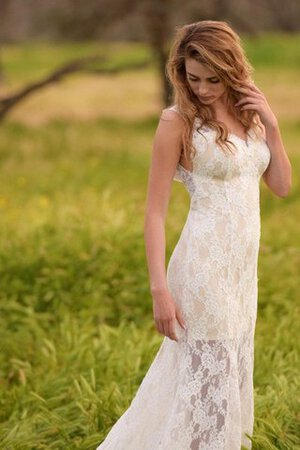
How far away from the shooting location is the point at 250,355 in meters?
3.44

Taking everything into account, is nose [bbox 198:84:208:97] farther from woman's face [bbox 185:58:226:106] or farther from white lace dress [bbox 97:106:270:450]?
white lace dress [bbox 97:106:270:450]

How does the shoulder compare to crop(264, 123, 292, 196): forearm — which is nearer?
the shoulder

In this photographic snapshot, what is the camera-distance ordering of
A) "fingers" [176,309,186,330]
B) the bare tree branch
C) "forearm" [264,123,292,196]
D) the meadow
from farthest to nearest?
the bare tree branch, the meadow, "forearm" [264,123,292,196], "fingers" [176,309,186,330]

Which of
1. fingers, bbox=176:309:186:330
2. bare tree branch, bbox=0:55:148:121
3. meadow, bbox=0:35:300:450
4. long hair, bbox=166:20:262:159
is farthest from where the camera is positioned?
bare tree branch, bbox=0:55:148:121

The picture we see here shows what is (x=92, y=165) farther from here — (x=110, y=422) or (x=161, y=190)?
(x=161, y=190)

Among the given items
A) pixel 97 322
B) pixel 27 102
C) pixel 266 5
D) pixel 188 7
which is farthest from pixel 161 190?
→ pixel 266 5

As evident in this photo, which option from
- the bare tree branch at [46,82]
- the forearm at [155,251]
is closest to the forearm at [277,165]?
the forearm at [155,251]

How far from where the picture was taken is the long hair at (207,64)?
3129 mm

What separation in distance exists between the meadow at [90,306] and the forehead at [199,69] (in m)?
1.41

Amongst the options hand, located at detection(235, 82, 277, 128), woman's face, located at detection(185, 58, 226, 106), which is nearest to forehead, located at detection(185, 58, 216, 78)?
woman's face, located at detection(185, 58, 226, 106)

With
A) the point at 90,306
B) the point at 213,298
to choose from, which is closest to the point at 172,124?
the point at 213,298

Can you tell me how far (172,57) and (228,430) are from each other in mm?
1312

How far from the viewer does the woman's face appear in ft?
10.4

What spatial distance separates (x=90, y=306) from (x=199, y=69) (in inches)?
123
